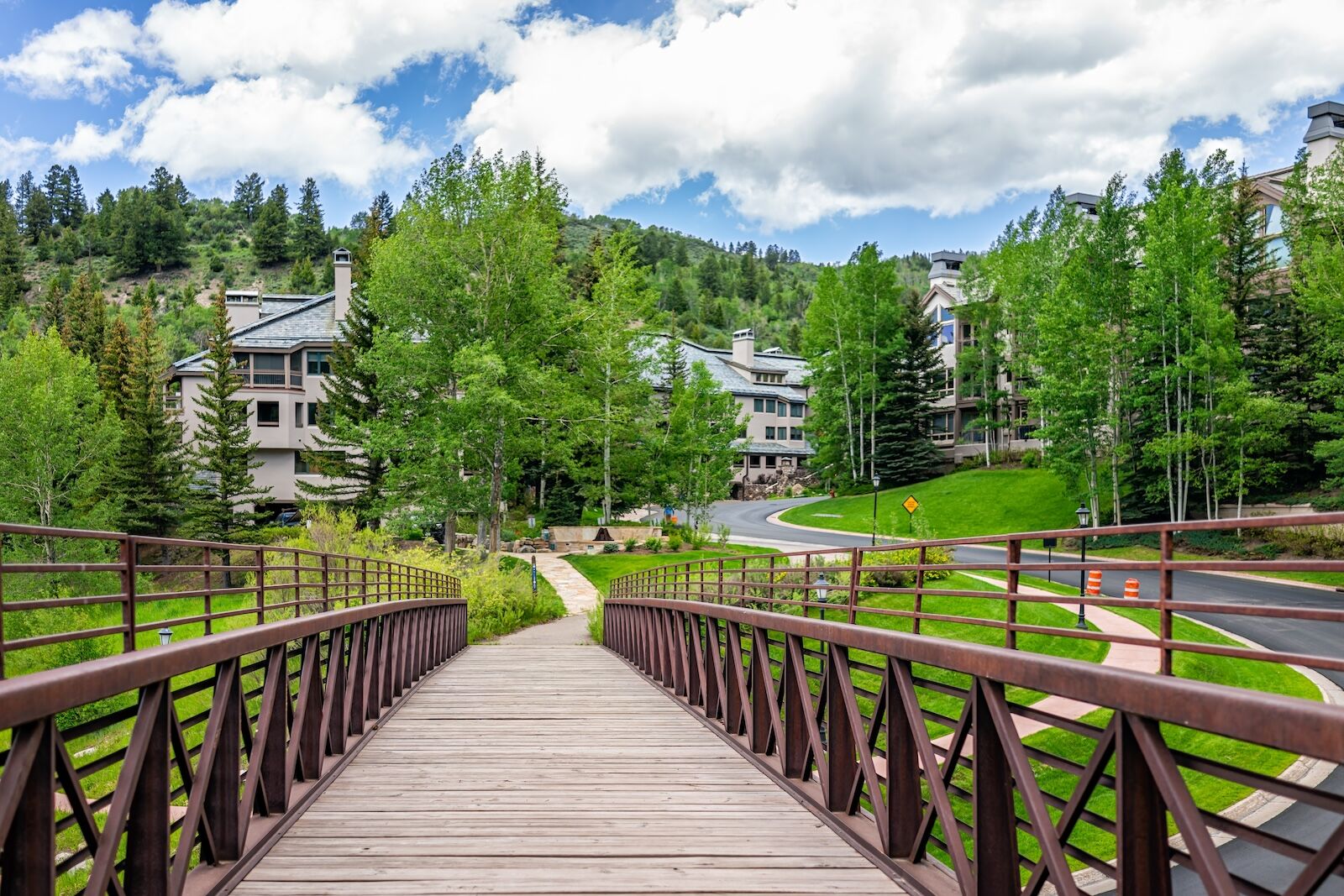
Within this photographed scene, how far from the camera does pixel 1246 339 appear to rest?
42.2m

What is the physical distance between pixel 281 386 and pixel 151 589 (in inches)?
549

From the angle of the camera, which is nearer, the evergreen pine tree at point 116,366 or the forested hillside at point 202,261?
the evergreen pine tree at point 116,366

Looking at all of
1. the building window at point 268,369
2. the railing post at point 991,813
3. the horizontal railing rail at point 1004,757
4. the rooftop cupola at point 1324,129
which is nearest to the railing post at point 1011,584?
the horizontal railing rail at point 1004,757

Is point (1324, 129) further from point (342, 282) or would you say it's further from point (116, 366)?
point (116, 366)

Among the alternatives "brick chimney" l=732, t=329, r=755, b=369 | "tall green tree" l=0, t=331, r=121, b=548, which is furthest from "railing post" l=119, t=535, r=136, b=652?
"brick chimney" l=732, t=329, r=755, b=369

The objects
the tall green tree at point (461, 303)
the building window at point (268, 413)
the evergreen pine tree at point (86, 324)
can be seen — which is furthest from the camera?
the evergreen pine tree at point (86, 324)

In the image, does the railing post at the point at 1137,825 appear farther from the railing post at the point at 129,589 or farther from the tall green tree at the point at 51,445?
the tall green tree at the point at 51,445

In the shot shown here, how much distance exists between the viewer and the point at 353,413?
44938 millimetres

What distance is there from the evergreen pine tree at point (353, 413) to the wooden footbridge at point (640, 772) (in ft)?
114

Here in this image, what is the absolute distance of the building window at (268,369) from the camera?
51.5 metres

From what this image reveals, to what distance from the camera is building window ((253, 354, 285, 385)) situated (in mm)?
51469

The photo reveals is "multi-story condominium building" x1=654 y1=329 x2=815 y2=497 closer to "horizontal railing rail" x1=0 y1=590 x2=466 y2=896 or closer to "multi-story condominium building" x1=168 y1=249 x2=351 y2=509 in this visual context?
"multi-story condominium building" x1=168 y1=249 x2=351 y2=509

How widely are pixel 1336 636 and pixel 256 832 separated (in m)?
22.1

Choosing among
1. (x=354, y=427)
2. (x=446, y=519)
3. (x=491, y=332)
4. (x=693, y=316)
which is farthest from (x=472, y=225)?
(x=693, y=316)
